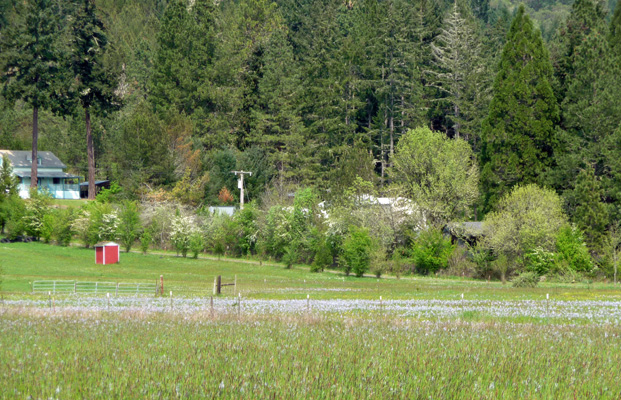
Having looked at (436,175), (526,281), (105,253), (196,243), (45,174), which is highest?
(45,174)

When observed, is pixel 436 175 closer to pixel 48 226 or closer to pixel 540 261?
pixel 540 261

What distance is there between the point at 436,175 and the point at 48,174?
68.8m

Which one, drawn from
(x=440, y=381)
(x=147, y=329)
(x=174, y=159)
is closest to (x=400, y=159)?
(x=174, y=159)

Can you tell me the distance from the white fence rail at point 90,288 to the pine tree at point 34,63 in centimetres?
5058

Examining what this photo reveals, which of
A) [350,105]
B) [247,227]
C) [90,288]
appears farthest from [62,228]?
[350,105]

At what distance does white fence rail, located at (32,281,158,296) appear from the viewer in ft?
141

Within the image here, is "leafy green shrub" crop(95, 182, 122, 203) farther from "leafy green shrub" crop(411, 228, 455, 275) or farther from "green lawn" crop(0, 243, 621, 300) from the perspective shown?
"leafy green shrub" crop(411, 228, 455, 275)

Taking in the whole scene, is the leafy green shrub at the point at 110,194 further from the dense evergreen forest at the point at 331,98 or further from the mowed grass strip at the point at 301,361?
the mowed grass strip at the point at 301,361

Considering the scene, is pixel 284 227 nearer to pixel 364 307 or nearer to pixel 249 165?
pixel 249 165

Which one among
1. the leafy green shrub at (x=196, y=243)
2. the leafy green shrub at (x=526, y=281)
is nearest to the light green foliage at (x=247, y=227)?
the leafy green shrub at (x=196, y=243)

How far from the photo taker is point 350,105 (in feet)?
335

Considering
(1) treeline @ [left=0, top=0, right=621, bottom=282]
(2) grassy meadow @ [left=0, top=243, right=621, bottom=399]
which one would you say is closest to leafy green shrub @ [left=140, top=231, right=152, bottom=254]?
(1) treeline @ [left=0, top=0, right=621, bottom=282]

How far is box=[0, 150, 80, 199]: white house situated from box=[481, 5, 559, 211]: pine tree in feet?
234

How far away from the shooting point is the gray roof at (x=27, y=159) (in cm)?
11091
